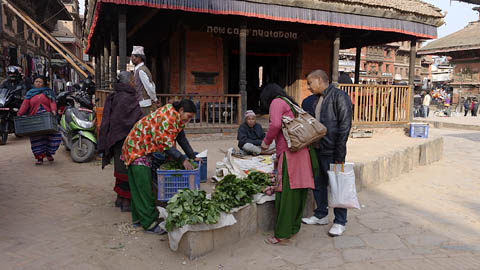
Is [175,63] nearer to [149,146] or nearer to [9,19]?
[149,146]

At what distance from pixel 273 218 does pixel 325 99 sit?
145 centimetres

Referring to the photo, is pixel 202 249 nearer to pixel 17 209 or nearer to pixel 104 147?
pixel 104 147

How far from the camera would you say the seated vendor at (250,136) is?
6316mm

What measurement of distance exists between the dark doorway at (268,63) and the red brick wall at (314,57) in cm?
35

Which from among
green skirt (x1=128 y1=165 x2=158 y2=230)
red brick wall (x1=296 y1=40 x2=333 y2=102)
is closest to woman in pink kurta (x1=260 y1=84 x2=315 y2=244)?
green skirt (x1=128 y1=165 x2=158 y2=230)

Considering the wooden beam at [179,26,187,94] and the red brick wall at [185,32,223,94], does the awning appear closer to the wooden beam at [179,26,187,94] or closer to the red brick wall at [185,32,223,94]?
the wooden beam at [179,26,187,94]

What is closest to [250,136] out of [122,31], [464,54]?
[122,31]

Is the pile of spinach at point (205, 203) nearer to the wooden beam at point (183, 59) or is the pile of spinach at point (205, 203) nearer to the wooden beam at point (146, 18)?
the wooden beam at point (146, 18)

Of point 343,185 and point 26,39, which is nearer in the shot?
point 343,185

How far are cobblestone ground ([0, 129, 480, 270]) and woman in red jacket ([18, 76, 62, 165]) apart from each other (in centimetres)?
73

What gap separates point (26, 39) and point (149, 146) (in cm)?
2074

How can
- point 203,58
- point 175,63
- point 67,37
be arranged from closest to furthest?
point 203,58
point 175,63
point 67,37

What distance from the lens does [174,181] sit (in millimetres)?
3811

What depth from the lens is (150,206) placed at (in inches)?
153
